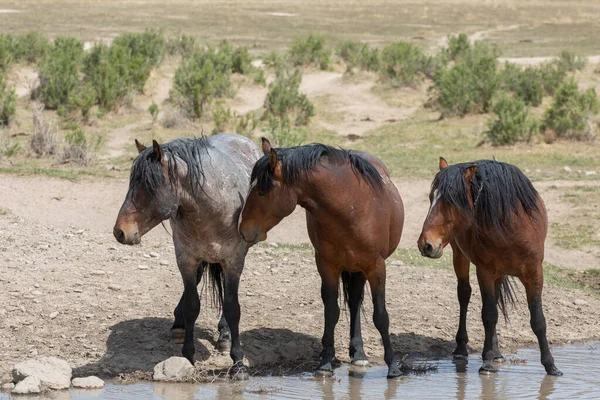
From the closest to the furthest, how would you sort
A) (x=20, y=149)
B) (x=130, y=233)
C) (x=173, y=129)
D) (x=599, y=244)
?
1. (x=130, y=233)
2. (x=599, y=244)
3. (x=20, y=149)
4. (x=173, y=129)

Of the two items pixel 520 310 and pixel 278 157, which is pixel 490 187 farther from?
pixel 520 310

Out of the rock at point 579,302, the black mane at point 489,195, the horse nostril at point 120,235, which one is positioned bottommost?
the rock at point 579,302

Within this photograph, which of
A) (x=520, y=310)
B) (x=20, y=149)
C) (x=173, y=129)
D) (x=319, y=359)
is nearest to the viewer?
(x=319, y=359)

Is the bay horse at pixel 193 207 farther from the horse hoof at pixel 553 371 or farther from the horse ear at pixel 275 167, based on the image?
the horse hoof at pixel 553 371

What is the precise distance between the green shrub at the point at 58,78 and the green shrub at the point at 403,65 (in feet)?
26.4

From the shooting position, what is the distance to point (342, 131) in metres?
21.4

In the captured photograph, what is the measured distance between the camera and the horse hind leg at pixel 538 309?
7.13 meters

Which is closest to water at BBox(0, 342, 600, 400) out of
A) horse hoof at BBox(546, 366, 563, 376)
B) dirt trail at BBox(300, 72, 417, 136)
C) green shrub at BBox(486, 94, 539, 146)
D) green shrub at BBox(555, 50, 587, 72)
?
horse hoof at BBox(546, 366, 563, 376)

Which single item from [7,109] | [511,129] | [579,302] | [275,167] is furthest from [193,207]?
[7,109]

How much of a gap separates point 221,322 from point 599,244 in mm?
6172

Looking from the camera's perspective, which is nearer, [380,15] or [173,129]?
[173,129]

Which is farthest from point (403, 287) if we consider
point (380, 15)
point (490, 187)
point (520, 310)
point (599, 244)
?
point (380, 15)

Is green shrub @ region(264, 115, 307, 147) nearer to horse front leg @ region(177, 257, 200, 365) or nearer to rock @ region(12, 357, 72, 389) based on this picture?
horse front leg @ region(177, 257, 200, 365)

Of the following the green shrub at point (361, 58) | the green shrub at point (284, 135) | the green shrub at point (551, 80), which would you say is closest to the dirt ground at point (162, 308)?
the green shrub at point (284, 135)
